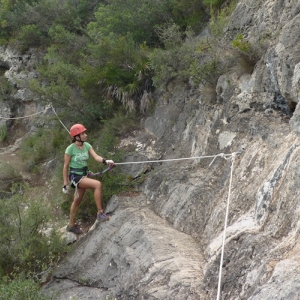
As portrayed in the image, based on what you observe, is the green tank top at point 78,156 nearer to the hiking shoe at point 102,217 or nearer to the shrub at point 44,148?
the hiking shoe at point 102,217

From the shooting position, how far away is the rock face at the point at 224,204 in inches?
149

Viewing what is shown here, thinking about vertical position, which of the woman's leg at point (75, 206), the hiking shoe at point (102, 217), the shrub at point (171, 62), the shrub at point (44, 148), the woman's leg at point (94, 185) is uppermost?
the shrub at point (171, 62)

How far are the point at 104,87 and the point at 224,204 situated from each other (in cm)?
633

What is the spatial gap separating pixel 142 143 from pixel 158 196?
2.23m

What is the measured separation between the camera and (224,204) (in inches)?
202

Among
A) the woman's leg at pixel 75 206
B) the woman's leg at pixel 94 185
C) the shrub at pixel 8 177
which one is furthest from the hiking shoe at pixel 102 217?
the shrub at pixel 8 177

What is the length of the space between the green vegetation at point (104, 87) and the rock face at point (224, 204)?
50 centimetres

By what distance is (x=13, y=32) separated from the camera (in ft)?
57.3

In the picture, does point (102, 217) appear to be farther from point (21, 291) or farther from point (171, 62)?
point (171, 62)

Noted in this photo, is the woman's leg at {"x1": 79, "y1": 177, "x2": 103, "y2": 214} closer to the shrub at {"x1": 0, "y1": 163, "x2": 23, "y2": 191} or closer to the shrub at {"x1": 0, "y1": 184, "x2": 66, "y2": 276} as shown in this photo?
the shrub at {"x1": 0, "y1": 184, "x2": 66, "y2": 276}

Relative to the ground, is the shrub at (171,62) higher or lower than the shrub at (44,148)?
higher

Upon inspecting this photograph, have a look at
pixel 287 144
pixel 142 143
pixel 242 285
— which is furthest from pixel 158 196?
pixel 242 285

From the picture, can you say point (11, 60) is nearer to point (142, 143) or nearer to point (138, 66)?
point (138, 66)

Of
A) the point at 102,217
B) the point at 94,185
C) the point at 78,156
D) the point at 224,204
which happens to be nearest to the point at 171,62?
the point at 78,156
